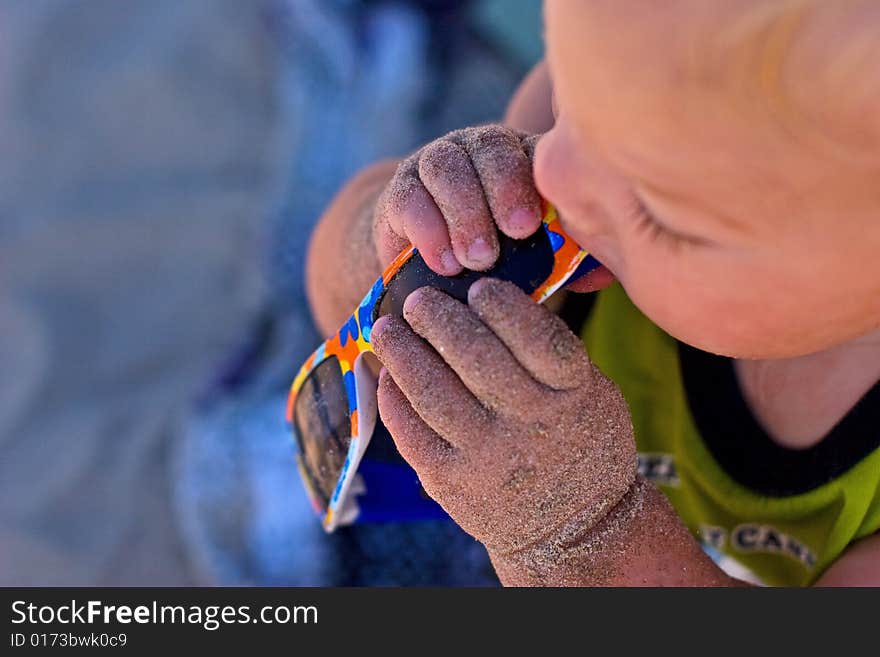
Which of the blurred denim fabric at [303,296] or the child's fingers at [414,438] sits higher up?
the child's fingers at [414,438]

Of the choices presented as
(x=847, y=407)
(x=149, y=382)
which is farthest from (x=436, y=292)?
(x=149, y=382)

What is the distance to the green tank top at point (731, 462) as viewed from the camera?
27.5 inches

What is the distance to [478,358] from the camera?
573 mm

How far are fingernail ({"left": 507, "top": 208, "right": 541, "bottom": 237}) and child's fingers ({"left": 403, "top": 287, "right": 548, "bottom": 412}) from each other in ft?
0.18

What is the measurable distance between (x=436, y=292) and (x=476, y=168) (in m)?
0.08

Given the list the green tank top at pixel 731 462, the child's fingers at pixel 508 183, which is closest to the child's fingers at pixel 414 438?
the child's fingers at pixel 508 183

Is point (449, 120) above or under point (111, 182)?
above

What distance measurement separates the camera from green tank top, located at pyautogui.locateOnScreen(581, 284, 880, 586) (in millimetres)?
699

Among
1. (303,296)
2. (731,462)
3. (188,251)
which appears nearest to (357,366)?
(731,462)

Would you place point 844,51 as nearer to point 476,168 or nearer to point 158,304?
point 476,168

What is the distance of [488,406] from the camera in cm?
59

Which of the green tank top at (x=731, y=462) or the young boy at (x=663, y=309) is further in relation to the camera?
the green tank top at (x=731, y=462)

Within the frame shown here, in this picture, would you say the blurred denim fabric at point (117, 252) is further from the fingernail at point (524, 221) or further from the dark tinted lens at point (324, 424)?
the fingernail at point (524, 221)

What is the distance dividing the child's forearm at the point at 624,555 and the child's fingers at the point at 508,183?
7.5 inches
